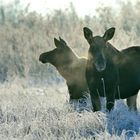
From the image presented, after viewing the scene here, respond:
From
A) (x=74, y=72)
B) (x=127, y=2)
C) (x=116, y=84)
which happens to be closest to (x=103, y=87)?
(x=116, y=84)

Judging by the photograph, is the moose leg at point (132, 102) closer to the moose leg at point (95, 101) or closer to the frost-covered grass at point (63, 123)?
the frost-covered grass at point (63, 123)

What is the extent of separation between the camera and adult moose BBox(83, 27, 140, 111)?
9.51 meters

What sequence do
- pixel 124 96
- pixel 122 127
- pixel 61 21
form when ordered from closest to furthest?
pixel 122 127 < pixel 124 96 < pixel 61 21

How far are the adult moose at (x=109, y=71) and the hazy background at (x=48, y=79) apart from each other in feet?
0.99

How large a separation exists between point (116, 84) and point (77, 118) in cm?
141

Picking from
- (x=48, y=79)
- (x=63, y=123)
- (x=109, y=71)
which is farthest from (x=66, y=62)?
(x=48, y=79)

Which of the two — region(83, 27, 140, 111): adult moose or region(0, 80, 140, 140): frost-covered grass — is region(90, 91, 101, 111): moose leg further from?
region(0, 80, 140, 140): frost-covered grass

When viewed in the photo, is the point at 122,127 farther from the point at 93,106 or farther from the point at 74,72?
the point at 74,72

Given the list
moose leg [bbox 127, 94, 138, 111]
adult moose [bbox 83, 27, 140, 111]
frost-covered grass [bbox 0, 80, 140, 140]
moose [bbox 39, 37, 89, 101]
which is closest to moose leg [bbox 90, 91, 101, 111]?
adult moose [bbox 83, 27, 140, 111]

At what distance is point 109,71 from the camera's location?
31.7 ft

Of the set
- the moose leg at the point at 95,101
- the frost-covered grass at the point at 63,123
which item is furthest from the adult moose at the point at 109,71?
the frost-covered grass at the point at 63,123

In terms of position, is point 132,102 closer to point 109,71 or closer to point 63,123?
point 109,71

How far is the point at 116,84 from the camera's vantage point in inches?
387

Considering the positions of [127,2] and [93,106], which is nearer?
[93,106]
